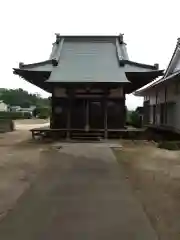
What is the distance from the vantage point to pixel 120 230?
534 centimetres

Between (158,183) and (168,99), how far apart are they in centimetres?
1682

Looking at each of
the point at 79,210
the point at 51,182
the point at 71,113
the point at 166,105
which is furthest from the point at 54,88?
the point at 79,210

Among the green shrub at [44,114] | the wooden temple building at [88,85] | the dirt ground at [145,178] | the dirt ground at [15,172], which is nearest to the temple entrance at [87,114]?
the wooden temple building at [88,85]

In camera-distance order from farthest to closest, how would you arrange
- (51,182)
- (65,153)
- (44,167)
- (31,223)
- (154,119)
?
(154,119) → (65,153) → (44,167) → (51,182) → (31,223)

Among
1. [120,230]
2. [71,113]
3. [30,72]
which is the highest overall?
[30,72]

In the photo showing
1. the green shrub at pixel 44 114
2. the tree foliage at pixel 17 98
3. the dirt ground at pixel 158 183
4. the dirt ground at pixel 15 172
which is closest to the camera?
the dirt ground at pixel 158 183

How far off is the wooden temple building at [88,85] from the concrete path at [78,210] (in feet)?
35.7

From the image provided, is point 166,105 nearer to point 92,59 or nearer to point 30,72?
point 92,59

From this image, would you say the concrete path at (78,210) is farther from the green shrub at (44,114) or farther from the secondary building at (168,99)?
the green shrub at (44,114)

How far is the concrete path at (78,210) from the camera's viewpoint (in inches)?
205

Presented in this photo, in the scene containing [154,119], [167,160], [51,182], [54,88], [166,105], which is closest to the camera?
[51,182]

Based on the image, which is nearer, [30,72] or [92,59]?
[30,72]

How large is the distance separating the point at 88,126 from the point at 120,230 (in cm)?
1733

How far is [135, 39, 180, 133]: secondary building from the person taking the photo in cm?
2238
